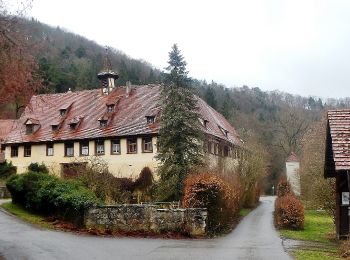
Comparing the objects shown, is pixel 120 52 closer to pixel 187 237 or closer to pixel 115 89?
pixel 115 89

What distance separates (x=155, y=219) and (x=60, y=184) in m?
6.65

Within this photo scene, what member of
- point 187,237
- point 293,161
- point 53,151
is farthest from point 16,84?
point 293,161

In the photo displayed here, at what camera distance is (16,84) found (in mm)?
12289

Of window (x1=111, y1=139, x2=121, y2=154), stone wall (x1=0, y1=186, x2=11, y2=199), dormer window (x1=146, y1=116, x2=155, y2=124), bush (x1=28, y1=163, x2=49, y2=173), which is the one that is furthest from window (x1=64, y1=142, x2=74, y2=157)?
dormer window (x1=146, y1=116, x2=155, y2=124)

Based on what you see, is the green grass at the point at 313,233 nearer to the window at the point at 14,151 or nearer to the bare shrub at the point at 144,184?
the bare shrub at the point at 144,184

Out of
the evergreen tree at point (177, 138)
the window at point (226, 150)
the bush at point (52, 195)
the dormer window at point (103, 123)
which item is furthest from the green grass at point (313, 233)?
the dormer window at point (103, 123)

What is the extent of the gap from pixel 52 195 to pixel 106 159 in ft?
65.3

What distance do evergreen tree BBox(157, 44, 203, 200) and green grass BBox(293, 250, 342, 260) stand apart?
15518mm

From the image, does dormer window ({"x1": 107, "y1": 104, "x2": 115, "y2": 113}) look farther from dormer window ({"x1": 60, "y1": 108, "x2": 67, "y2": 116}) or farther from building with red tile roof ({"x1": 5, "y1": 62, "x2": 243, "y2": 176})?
dormer window ({"x1": 60, "y1": 108, "x2": 67, "y2": 116})

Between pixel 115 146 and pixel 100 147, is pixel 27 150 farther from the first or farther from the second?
pixel 115 146

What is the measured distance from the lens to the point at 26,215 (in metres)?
29.7

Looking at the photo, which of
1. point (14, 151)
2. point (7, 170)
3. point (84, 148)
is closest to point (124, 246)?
point (84, 148)

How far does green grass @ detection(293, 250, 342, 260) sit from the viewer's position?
54.8 feet

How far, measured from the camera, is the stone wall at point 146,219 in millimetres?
24812
